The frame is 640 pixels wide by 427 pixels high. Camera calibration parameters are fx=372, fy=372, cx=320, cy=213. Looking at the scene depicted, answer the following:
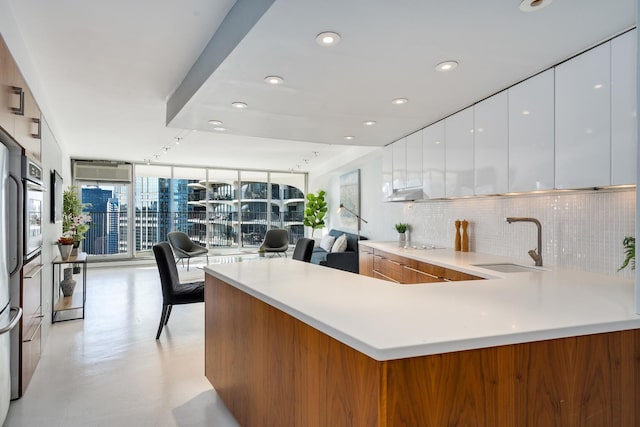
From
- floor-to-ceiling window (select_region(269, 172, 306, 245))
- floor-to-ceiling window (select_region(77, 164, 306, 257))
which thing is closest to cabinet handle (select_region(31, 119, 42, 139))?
floor-to-ceiling window (select_region(77, 164, 306, 257))

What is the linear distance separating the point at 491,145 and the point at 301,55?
5.55 feet

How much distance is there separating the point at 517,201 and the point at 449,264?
84 cm

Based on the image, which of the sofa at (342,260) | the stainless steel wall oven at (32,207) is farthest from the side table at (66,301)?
the sofa at (342,260)

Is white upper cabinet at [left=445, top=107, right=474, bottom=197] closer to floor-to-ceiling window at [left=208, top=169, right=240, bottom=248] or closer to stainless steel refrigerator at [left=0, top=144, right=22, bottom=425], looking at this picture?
stainless steel refrigerator at [left=0, top=144, right=22, bottom=425]

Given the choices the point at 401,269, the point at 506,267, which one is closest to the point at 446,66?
the point at 506,267

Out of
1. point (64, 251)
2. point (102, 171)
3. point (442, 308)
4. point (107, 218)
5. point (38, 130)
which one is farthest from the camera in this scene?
point (107, 218)

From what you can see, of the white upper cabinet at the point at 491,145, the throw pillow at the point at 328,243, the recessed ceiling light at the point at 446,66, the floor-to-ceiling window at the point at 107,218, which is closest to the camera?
the recessed ceiling light at the point at 446,66

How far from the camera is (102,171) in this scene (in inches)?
336

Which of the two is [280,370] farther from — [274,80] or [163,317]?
[163,317]

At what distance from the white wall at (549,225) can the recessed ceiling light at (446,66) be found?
3.86 ft

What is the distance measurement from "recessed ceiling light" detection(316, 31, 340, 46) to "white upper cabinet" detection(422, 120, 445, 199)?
1.92 metres

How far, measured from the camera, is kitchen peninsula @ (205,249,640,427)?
1040 millimetres

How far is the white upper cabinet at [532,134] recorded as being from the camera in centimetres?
244

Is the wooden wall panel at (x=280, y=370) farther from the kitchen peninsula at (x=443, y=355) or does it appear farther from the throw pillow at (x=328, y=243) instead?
the throw pillow at (x=328, y=243)
